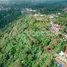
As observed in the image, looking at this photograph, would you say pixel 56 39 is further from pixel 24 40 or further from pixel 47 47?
pixel 24 40

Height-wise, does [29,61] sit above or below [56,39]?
below

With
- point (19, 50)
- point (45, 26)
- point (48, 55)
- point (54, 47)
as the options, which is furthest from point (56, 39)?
point (45, 26)

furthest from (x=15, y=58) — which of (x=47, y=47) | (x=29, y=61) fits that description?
(x=47, y=47)

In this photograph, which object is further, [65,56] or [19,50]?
[19,50]

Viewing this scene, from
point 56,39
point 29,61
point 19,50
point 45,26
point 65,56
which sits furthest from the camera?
point 45,26

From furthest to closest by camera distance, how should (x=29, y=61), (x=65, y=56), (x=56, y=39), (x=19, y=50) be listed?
(x=19, y=50), (x=56, y=39), (x=29, y=61), (x=65, y=56)

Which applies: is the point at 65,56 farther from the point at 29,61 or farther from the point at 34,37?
the point at 34,37

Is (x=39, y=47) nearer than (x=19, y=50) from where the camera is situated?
Yes

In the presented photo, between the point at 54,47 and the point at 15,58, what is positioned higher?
the point at 54,47

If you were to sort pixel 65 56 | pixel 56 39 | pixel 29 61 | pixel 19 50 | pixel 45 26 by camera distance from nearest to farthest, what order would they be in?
pixel 65 56, pixel 29 61, pixel 56 39, pixel 19 50, pixel 45 26
